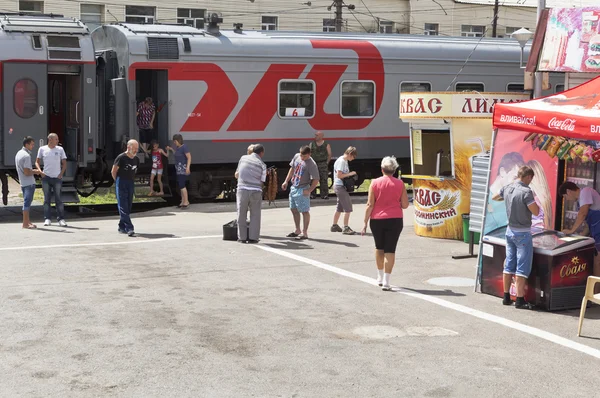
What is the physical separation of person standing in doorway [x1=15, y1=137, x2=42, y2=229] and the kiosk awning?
9.05 metres

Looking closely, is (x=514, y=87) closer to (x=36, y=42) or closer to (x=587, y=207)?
(x=36, y=42)

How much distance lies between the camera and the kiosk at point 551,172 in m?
11.3

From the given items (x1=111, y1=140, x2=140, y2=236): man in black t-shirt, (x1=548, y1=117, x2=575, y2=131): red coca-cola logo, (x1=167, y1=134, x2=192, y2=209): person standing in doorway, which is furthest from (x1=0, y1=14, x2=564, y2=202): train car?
(x1=548, y1=117, x2=575, y2=131): red coca-cola logo

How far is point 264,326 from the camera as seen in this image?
10.3m

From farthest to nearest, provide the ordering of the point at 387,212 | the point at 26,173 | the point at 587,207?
the point at 26,173 < the point at 387,212 < the point at 587,207

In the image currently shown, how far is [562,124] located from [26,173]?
1023cm

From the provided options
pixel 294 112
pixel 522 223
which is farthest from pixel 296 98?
pixel 522 223

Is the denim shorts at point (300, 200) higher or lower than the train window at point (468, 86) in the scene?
lower

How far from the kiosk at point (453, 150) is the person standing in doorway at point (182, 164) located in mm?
5520

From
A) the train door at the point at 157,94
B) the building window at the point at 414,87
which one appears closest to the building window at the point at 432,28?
the building window at the point at 414,87

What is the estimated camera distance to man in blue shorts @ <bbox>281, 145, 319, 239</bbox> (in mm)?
16406

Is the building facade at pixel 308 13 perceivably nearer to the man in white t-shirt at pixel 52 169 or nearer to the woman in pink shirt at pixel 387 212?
the man in white t-shirt at pixel 52 169

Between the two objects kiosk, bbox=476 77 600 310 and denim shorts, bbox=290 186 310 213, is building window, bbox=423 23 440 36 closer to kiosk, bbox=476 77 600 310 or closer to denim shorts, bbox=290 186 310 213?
denim shorts, bbox=290 186 310 213

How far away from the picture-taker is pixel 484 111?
1688cm
